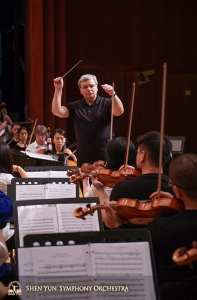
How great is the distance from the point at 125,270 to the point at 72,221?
0.95 m

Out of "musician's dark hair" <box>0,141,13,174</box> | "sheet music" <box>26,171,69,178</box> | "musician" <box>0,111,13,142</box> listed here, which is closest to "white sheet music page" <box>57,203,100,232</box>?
"musician's dark hair" <box>0,141,13,174</box>

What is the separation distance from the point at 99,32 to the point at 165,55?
1.33 metres

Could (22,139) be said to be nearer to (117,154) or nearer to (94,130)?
(94,130)

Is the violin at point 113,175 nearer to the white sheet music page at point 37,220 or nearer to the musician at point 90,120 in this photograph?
the white sheet music page at point 37,220

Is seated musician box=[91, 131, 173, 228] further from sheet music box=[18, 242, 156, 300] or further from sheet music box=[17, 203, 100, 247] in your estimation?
sheet music box=[18, 242, 156, 300]

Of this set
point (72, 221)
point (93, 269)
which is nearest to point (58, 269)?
point (93, 269)

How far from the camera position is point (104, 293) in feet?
5.61

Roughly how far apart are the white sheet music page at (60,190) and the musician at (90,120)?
33.5 inches

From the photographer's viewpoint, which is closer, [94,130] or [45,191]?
[45,191]

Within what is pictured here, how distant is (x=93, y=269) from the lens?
1.71m

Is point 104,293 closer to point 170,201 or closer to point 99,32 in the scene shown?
A: point 170,201

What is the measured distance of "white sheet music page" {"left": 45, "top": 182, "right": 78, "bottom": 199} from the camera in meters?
3.63

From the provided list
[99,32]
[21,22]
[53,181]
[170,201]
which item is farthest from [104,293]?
[21,22]

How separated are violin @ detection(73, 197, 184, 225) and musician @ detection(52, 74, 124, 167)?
213cm
